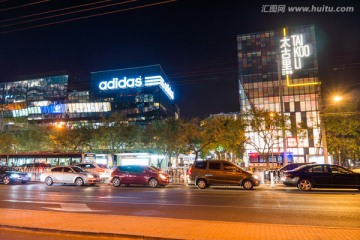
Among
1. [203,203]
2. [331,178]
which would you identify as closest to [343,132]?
[331,178]

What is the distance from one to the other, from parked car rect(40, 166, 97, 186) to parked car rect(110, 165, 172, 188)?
2188 mm

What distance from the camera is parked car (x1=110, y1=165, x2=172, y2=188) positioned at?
24.4 metres

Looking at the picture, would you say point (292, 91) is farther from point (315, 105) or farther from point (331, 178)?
point (331, 178)

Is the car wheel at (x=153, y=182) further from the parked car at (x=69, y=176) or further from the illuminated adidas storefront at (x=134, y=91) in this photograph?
the illuminated adidas storefront at (x=134, y=91)

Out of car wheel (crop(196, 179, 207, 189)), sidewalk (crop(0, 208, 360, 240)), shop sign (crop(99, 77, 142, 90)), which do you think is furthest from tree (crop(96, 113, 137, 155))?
shop sign (crop(99, 77, 142, 90))

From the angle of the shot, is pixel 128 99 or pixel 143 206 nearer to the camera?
pixel 143 206

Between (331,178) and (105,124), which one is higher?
(105,124)

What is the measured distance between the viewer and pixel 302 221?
1004 centimetres

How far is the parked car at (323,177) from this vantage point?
1942 cm

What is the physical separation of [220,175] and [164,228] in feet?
46.4

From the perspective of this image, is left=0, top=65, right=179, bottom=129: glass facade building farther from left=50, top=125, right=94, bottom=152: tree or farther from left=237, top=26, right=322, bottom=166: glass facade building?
left=50, top=125, right=94, bottom=152: tree

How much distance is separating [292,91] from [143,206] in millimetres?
64309

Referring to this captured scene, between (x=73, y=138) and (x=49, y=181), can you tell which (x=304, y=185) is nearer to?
(x=49, y=181)

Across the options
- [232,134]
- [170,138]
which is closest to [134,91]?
[170,138]
